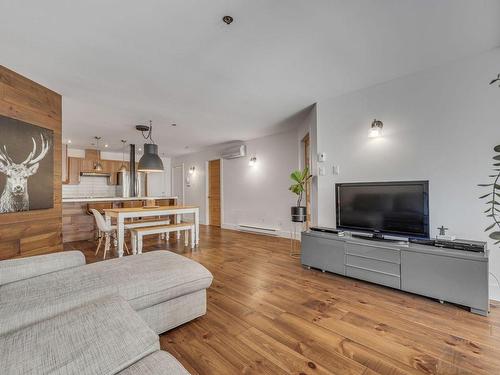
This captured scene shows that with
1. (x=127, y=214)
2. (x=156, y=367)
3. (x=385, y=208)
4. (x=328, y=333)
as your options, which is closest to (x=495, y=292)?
(x=385, y=208)

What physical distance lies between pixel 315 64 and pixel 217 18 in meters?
1.24

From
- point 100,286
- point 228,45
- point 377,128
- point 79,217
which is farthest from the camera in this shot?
point 79,217

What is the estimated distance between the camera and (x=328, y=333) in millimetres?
1824

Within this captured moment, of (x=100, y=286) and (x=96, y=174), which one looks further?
(x=96, y=174)

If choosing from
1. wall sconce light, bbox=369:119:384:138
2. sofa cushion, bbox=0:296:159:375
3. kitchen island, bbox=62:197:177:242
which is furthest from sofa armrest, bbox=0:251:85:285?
kitchen island, bbox=62:197:177:242

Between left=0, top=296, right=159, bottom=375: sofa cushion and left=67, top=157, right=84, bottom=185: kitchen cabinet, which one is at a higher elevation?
left=67, top=157, right=84, bottom=185: kitchen cabinet

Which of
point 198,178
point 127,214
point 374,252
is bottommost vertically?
point 374,252

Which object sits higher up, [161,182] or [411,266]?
[161,182]

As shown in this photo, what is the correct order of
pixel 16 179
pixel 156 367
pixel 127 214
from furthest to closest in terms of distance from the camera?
pixel 127 214 → pixel 16 179 → pixel 156 367

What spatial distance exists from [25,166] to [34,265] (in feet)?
5.19

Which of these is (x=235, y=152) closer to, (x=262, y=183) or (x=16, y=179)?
(x=262, y=183)

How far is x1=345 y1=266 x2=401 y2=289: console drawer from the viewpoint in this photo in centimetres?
255

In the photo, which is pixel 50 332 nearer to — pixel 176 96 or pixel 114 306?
pixel 114 306

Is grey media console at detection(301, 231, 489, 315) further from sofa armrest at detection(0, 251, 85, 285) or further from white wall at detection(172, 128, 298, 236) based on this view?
sofa armrest at detection(0, 251, 85, 285)
